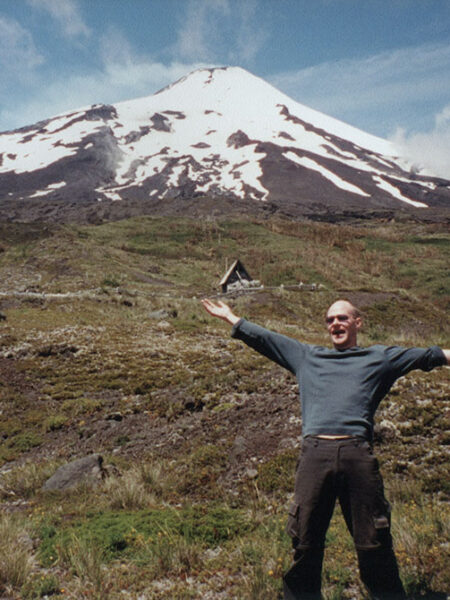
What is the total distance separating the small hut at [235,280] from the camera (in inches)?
1421

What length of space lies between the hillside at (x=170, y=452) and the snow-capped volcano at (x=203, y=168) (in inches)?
3223

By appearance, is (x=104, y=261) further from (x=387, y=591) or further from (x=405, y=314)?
(x=387, y=591)

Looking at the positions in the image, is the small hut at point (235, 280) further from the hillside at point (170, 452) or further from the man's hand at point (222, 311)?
the man's hand at point (222, 311)

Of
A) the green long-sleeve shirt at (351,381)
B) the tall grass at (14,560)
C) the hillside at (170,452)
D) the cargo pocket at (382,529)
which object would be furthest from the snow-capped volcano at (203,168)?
the cargo pocket at (382,529)

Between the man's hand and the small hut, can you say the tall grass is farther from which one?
the small hut

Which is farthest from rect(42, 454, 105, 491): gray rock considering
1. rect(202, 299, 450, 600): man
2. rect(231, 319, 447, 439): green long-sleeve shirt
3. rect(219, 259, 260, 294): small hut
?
rect(219, 259, 260, 294): small hut

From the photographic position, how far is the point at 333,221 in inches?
3647

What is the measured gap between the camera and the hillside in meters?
4.10

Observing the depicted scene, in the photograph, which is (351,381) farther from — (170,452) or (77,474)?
(170,452)

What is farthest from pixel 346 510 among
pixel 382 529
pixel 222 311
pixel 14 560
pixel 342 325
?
pixel 14 560

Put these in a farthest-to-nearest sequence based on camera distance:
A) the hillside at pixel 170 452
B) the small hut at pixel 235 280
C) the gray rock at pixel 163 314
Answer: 1. the small hut at pixel 235 280
2. the gray rock at pixel 163 314
3. the hillside at pixel 170 452

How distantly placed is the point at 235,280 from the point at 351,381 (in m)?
34.1

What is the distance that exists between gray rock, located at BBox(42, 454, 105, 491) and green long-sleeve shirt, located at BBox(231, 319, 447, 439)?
5234 millimetres

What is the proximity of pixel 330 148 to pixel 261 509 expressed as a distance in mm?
192229
